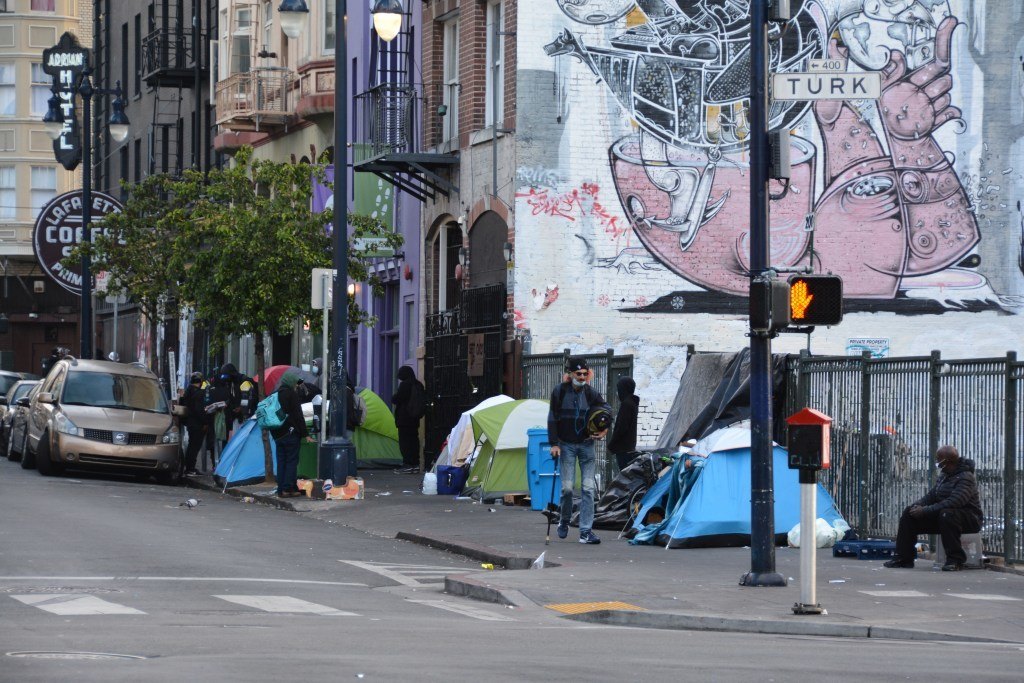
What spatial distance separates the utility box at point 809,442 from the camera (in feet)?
42.6

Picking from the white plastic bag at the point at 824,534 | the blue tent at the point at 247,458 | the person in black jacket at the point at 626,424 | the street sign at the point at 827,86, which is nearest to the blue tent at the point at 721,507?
the white plastic bag at the point at 824,534

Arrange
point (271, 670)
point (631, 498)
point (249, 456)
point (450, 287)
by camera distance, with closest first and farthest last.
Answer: point (271, 670) < point (631, 498) < point (249, 456) < point (450, 287)

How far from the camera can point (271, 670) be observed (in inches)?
360

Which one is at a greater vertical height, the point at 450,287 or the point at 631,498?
the point at 450,287

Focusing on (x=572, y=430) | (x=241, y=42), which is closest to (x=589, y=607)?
(x=572, y=430)

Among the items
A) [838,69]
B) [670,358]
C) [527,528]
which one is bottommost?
[527,528]

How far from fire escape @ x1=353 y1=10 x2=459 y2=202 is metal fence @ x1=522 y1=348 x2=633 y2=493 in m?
6.24

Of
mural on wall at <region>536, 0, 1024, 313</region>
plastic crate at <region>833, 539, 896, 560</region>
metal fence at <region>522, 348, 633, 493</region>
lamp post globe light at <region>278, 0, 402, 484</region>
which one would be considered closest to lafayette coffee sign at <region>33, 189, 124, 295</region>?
mural on wall at <region>536, 0, 1024, 313</region>

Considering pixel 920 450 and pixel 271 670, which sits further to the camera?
pixel 920 450

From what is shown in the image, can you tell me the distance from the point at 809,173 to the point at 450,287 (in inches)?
270

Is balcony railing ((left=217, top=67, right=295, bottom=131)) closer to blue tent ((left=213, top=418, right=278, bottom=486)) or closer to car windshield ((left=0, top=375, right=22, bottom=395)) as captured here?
car windshield ((left=0, top=375, right=22, bottom=395))

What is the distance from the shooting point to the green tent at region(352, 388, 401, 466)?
30672 millimetres

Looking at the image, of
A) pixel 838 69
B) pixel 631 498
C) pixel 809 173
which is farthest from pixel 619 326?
pixel 838 69

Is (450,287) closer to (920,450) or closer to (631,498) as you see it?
(631,498)
